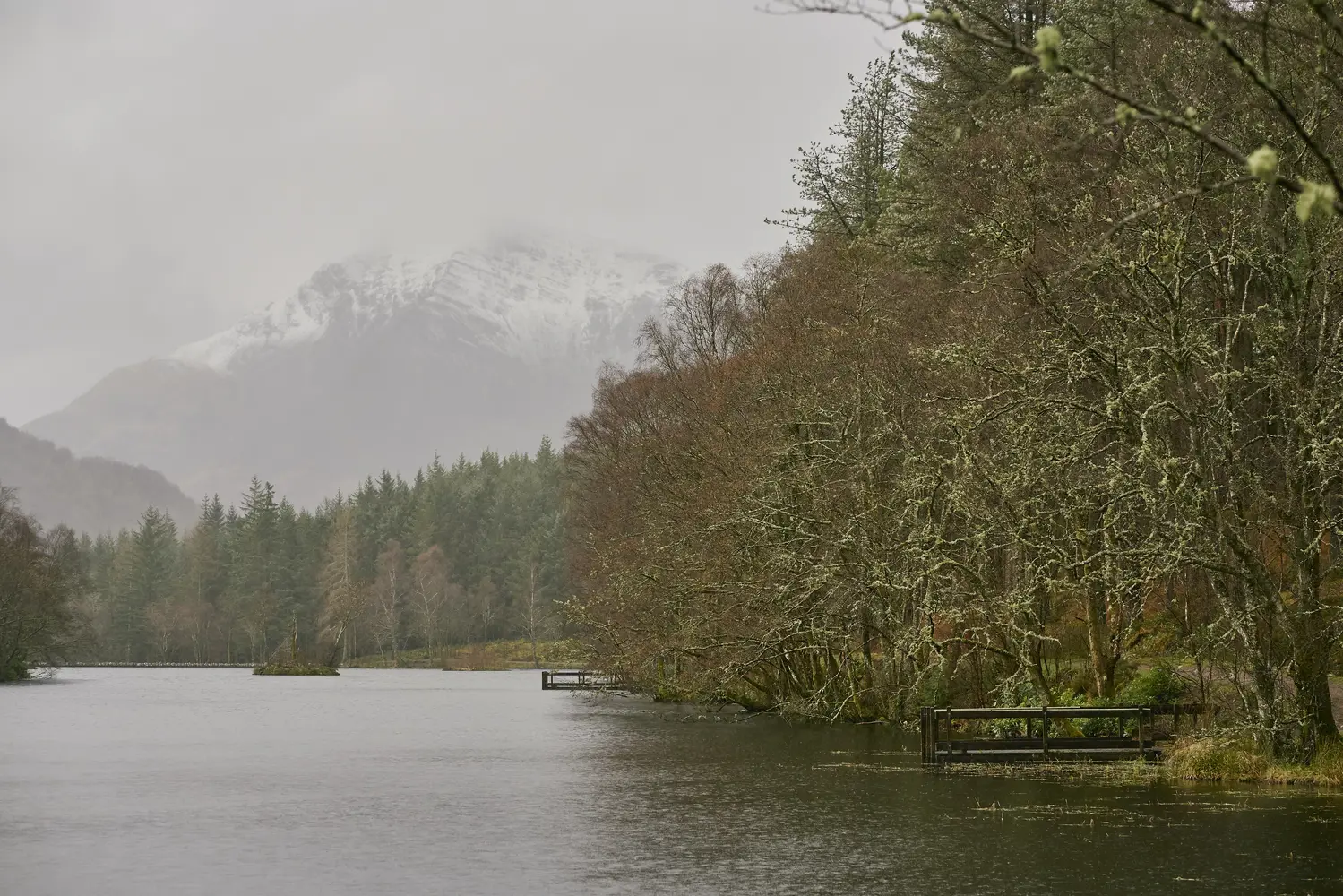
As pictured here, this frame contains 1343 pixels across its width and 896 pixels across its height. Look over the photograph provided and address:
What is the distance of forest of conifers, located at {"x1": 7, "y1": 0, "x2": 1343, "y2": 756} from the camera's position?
25.5 meters

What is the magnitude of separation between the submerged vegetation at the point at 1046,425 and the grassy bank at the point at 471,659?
8792 centimetres

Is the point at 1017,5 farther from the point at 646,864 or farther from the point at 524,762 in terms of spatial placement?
the point at 646,864

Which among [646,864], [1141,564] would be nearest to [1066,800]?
[1141,564]

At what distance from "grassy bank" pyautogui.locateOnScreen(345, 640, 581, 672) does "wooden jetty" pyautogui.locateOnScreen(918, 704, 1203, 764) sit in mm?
110195

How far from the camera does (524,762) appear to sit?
37.1 metres

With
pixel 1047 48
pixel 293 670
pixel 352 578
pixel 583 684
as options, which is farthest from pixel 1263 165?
pixel 352 578

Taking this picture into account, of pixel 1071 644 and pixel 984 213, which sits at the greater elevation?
pixel 984 213

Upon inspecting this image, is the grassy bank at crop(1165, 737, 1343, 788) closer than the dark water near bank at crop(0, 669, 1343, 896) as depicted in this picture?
No

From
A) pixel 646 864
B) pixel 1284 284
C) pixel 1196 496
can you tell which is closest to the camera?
pixel 646 864

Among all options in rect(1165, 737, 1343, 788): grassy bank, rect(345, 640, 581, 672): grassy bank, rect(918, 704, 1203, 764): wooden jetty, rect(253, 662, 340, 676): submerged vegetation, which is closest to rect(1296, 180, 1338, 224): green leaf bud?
rect(1165, 737, 1343, 788): grassy bank

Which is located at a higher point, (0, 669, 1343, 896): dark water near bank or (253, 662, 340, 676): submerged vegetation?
(0, 669, 1343, 896): dark water near bank

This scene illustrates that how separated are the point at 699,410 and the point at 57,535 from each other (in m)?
114

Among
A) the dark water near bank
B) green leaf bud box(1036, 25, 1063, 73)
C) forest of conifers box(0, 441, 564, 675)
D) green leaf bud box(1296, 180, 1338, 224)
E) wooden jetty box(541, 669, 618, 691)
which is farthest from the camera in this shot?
forest of conifers box(0, 441, 564, 675)

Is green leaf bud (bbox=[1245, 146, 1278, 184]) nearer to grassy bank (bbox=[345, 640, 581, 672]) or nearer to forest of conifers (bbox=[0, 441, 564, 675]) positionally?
grassy bank (bbox=[345, 640, 581, 672])
